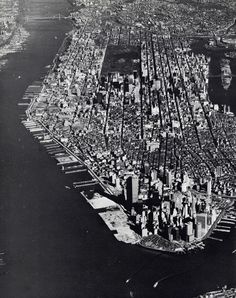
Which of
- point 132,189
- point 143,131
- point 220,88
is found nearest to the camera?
point 132,189

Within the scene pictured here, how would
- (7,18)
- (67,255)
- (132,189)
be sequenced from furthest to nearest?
(7,18), (132,189), (67,255)

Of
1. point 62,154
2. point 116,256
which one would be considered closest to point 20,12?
point 62,154

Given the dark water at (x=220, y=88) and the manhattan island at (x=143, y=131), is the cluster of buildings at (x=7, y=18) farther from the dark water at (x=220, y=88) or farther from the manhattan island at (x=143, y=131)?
the dark water at (x=220, y=88)

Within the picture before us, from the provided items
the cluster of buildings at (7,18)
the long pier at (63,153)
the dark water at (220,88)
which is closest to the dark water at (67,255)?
the long pier at (63,153)

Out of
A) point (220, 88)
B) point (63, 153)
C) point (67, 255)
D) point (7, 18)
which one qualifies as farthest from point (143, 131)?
point (7, 18)

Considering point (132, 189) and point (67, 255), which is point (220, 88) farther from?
point (67, 255)

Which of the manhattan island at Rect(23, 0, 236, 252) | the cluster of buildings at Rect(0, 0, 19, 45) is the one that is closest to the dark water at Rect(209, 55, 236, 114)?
the manhattan island at Rect(23, 0, 236, 252)
